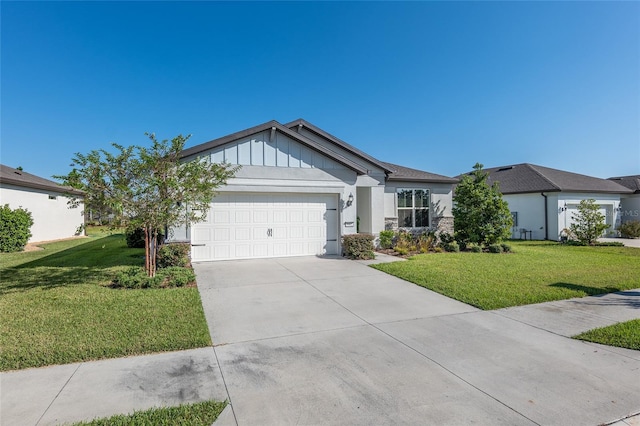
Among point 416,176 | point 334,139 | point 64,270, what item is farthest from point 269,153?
point 416,176

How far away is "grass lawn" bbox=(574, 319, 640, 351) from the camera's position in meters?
4.50

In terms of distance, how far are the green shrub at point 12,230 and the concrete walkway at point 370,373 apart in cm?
1474

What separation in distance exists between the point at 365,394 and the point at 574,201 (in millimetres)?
23269

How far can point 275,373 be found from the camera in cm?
370

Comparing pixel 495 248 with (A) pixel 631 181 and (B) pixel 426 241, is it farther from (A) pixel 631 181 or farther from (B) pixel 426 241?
(A) pixel 631 181

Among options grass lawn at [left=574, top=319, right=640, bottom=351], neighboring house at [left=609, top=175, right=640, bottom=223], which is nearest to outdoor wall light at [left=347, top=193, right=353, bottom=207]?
grass lawn at [left=574, top=319, right=640, bottom=351]

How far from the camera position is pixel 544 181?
67.3 ft

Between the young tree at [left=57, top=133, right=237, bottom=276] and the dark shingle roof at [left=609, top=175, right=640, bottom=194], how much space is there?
101 feet

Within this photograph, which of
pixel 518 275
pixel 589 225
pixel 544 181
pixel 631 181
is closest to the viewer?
pixel 518 275

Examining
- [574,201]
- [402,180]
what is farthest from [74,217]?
[574,201]

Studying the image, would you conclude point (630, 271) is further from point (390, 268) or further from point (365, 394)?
point (365, 394)

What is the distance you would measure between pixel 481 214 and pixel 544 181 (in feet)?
31.6

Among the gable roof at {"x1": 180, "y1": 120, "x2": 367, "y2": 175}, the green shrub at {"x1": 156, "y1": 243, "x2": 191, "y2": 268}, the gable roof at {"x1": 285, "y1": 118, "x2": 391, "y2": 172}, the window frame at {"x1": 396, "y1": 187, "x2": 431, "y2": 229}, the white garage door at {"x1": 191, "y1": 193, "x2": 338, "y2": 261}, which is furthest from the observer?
the window frame at {"x1": 396, "y1": 187, "x2": 431, "y2": 229}

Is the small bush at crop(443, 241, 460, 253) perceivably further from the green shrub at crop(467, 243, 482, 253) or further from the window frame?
the window frame
